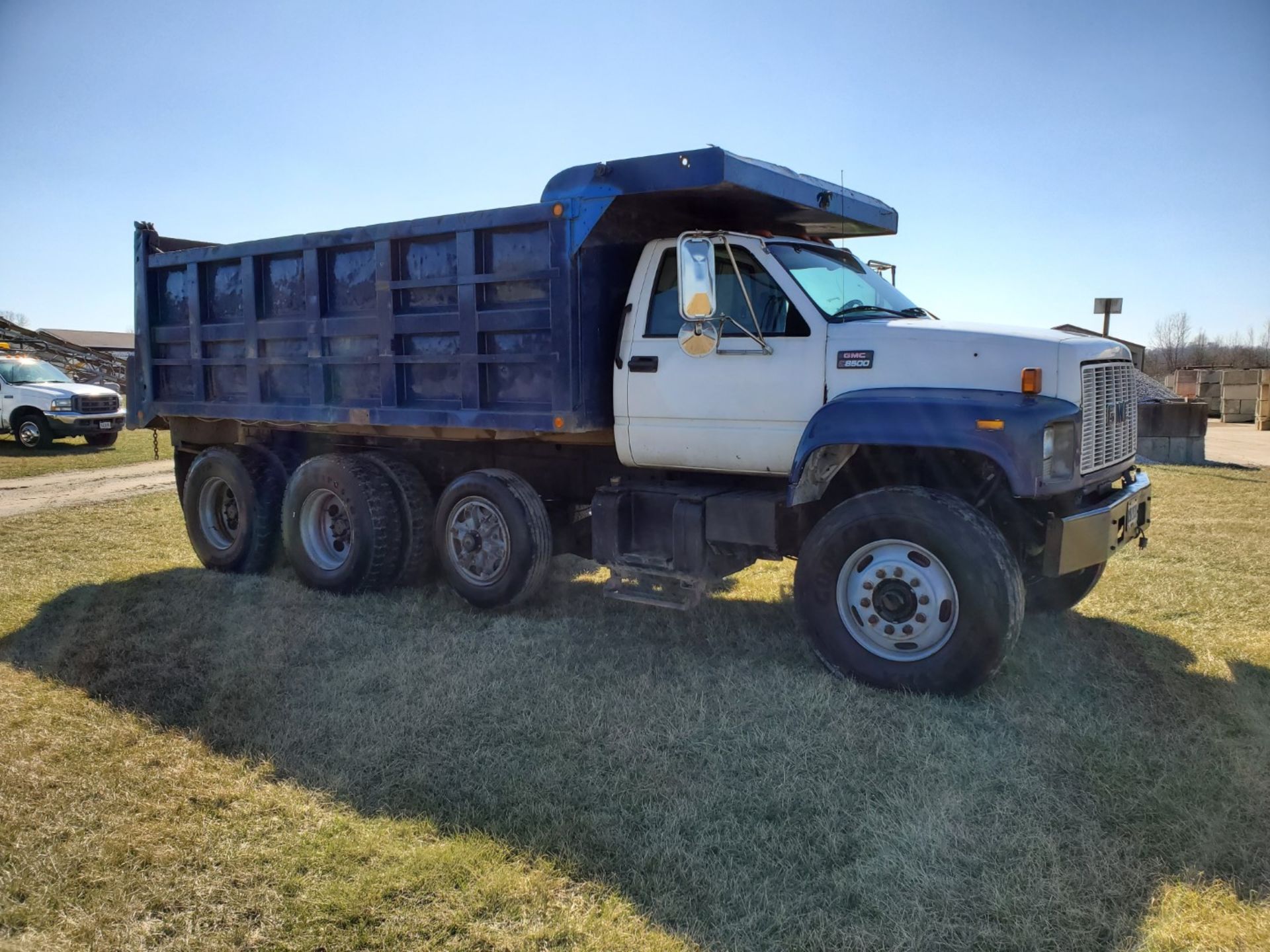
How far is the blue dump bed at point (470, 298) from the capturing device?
227 inches

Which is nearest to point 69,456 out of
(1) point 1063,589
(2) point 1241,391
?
(1) point 1063,589

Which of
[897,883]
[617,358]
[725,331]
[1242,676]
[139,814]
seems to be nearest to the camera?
[897,883]

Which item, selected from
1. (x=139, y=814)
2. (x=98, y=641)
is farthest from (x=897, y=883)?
(x=98, y=641)

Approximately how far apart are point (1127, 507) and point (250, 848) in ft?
15.7

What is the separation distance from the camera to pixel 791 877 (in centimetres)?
327

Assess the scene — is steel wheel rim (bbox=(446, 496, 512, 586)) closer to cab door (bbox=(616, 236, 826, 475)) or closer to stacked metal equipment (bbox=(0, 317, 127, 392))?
cab door (bbox=(616, 236, 826, 475))

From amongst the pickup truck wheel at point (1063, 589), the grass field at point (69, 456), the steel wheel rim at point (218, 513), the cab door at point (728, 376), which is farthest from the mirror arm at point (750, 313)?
the grass field at point (69, 456)

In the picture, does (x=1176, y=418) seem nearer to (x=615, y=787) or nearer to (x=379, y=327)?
(x=379, y=327)

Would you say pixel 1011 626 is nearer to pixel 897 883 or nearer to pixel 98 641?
pixel 897 883

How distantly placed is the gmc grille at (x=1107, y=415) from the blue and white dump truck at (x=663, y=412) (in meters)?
0.03

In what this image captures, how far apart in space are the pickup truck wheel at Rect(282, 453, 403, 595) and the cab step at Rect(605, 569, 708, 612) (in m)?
1.95

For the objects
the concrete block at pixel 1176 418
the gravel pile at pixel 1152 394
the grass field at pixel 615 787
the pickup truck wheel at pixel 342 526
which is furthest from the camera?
the gravel pile at pixel 1152 394

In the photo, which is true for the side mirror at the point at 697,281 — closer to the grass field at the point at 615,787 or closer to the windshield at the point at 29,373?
the grass field at the point at 615,787

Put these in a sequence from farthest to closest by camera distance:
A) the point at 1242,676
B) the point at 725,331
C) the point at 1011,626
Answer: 1. the point at 725,331
2. the point at 1242,676
3. the point at 1011,626
